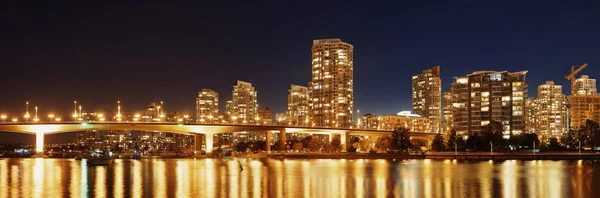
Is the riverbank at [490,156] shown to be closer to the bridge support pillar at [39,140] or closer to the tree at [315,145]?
the tree at [315,145]

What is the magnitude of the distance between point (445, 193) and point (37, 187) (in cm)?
4036

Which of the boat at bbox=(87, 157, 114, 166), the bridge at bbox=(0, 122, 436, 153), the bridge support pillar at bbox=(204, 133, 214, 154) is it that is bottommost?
the boat at bbox=(87, 157, 114, 166)

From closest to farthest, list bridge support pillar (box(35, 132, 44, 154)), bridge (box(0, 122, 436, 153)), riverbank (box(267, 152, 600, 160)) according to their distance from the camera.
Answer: riverbank (box(267, 152, 600, 160))
bridge (box(0, 122, 436, 153))
bridge support pillar (box(35, 132, 44, 154))

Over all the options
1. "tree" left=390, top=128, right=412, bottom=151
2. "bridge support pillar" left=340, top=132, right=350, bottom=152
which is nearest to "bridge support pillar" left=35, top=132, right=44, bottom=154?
"bridge support pillar" left=340, top=132, right=350, bottom=152

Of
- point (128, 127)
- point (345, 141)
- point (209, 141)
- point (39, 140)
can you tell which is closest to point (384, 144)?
point (345, 141)

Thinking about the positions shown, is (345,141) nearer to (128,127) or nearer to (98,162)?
(128,127)

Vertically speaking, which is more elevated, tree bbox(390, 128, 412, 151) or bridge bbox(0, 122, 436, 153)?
bridge bbox(0, 122, 436, 153)

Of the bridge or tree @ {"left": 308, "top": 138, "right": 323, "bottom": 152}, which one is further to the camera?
tree @ {"left": 308, "top": 138, "right": 323, "bottom": 152}

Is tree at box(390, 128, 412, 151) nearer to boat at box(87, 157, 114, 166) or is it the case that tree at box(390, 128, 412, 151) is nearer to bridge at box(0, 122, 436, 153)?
bridge at box(0, 122, 436, 153)

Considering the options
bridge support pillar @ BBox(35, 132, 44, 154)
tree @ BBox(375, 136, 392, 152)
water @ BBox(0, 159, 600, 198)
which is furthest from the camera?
tree @ BBox(375, 136, 392, 152)

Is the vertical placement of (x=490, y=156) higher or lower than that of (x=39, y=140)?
lower

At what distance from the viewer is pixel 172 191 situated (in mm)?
56812

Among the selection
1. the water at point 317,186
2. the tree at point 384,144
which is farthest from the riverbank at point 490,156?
the water at point 317,186

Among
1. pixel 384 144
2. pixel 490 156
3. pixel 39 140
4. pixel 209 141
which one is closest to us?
pixel 490 156
